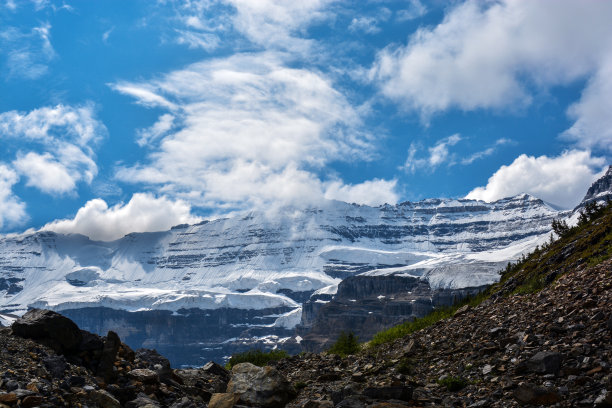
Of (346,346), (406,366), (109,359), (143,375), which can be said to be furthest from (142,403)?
(346,346)

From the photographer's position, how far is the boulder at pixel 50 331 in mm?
25234

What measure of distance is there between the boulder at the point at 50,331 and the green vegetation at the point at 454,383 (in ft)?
53.4

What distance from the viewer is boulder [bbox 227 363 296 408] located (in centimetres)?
2275

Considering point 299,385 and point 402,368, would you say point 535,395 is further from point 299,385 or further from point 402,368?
point 299,385

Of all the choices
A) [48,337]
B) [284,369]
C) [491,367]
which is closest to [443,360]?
[491,367]

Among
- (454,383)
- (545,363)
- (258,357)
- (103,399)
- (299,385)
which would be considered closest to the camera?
(545,363)

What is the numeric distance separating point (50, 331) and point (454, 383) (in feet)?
56.9

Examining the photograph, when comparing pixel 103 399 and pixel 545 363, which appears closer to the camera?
pixel 545 363

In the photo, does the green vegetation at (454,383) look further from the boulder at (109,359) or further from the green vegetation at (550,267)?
the boulder at (109,359)

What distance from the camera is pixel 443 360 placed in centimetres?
2231

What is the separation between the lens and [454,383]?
62.7 ft

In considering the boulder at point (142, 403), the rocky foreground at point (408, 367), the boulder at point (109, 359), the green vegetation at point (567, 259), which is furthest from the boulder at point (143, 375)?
the green vegetation at point (567, 259)

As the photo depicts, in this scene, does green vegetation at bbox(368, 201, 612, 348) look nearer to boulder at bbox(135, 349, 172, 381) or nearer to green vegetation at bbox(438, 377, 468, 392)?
green vegetation at bbox(438, 377, 468, 392)

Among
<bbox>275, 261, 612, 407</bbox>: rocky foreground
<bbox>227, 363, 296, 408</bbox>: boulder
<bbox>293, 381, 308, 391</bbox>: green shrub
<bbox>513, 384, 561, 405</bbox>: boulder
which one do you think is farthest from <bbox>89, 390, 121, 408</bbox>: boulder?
<bbox>513, 384, 561, 405</bbox>: boulder
